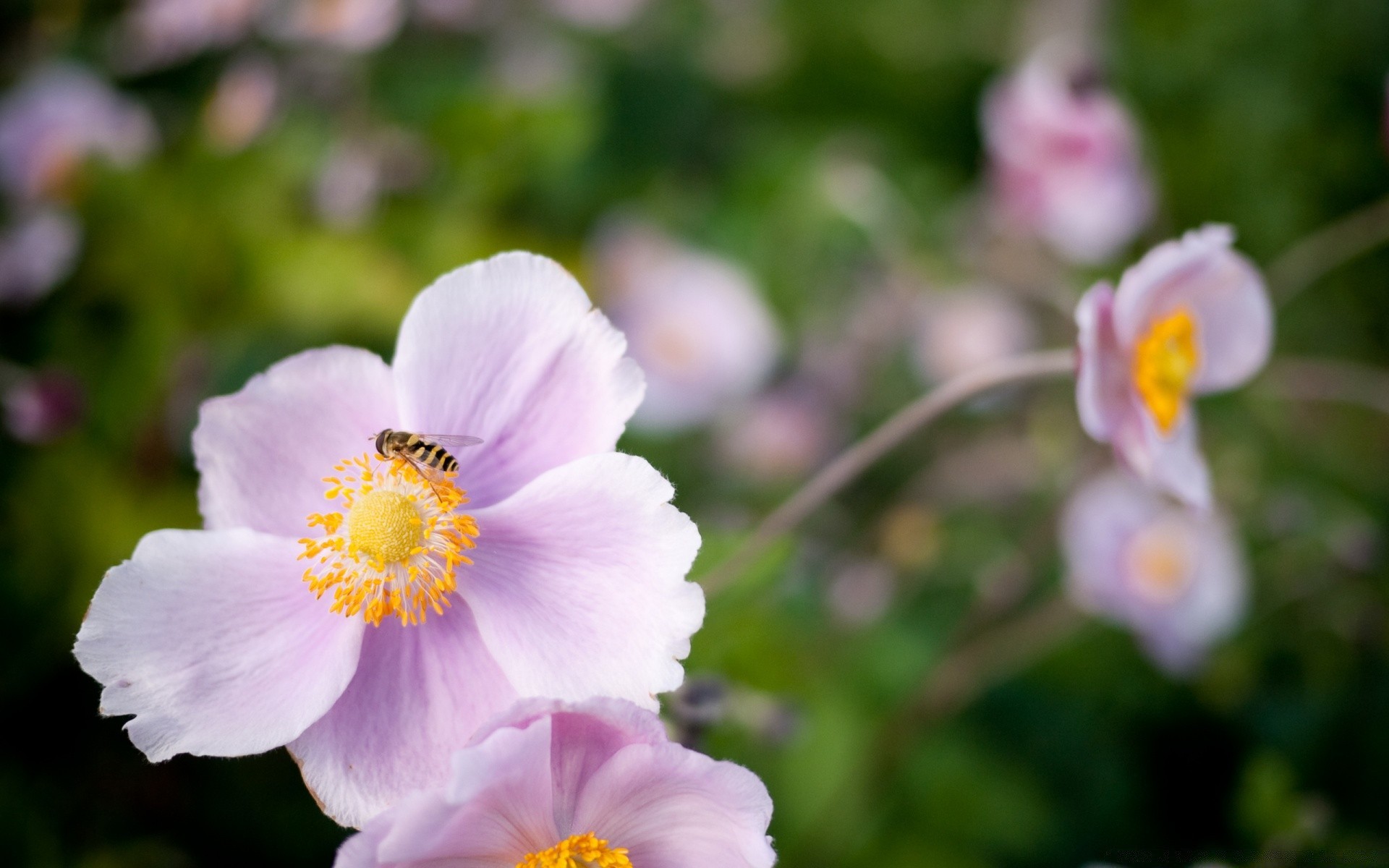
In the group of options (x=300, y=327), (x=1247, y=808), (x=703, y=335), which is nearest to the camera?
(x=1247, y=808)

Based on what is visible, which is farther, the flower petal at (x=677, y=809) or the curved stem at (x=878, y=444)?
the curved stem at (x=878, y=444)

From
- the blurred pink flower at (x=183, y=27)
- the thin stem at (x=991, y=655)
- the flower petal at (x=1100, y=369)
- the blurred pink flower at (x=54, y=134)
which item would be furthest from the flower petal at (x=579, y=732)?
the blurred pink flower at (x=183, y=27)

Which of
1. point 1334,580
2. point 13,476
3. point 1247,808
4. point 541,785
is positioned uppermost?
point 1334,580

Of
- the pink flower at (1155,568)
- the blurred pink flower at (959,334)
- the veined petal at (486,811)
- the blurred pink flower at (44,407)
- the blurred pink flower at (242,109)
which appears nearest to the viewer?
the veined petal at (486,811)

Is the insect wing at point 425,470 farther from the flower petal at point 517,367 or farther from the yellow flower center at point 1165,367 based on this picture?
the yellow flower center at point 1165,367

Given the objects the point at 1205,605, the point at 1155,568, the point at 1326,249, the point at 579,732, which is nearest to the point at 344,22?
the point at 579,732

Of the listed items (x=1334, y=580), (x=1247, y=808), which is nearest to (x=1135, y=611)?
(x=1247, y=808)

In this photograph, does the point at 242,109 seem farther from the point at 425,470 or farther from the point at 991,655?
the point at 991,655

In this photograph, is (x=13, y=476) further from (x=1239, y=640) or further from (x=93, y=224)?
(x=1239, y=640)
